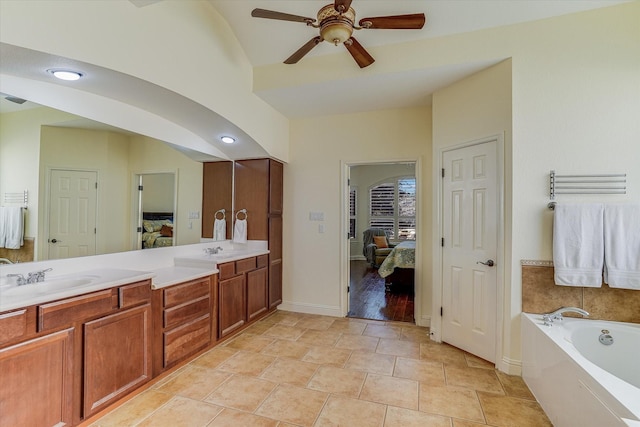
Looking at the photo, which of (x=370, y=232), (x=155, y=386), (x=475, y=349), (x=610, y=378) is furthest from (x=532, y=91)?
(x=370, y=232)

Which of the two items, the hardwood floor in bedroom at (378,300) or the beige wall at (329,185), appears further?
the hardwood floor in bedroom at (378,300)

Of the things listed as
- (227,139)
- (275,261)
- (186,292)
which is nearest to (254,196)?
(227,139)

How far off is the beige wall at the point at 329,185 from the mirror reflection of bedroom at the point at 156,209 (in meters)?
1.54

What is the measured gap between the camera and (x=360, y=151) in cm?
391

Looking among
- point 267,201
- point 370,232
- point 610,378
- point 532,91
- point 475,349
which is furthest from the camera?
point 370,232

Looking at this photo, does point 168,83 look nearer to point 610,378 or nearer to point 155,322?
point 155,322

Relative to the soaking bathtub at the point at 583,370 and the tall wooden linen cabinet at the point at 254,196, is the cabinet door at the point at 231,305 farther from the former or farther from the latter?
the soaking bathtub at the point at 583,370

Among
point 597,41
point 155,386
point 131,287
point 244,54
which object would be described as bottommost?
point 155,386

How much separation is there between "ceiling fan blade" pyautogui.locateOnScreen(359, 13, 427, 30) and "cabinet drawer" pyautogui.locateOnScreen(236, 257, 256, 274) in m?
2.55

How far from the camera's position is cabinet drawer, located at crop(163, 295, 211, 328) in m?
Answer: 2.42

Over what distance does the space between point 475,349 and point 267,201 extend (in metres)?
2.78

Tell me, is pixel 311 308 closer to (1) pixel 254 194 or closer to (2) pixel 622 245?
(1) pixel 254 194

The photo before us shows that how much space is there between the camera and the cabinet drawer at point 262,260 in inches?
146

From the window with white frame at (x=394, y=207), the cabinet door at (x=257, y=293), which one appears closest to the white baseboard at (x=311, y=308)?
the cabinet door at (x=257, y=293)
